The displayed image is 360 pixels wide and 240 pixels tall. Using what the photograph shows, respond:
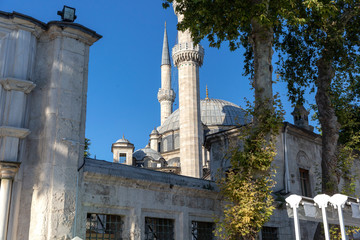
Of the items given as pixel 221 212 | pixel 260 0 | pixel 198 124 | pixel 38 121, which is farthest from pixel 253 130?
pixel 198 124

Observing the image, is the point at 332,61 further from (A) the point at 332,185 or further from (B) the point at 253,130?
(B) the point at 253,130

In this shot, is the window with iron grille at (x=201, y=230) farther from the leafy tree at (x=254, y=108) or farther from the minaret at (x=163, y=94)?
the minaret at (x=163, y=94)

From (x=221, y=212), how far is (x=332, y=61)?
6296mm

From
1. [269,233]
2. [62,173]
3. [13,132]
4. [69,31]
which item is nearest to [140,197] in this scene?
[62,173]

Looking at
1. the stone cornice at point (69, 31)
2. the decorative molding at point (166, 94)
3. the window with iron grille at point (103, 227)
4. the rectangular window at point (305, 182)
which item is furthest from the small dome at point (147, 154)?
the stone cornice at point (69, 31)

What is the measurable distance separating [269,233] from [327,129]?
3789mm

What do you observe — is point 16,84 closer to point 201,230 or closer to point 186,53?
point 201,230

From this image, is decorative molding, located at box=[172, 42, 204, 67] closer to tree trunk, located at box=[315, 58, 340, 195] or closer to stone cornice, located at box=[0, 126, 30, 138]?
tree trunk, located at box=[315, 58, 340, 195]

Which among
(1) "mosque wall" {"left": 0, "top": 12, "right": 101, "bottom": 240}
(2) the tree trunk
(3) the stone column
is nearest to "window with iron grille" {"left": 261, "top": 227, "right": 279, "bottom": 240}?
(2) the tree trunk

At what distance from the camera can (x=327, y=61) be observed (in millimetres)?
12492

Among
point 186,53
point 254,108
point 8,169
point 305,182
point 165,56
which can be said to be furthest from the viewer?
point 165,56

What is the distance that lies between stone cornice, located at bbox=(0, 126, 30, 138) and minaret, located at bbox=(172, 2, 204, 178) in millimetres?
24144

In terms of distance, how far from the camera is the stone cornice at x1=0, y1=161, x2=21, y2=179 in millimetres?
7062

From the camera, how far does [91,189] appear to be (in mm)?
7879
